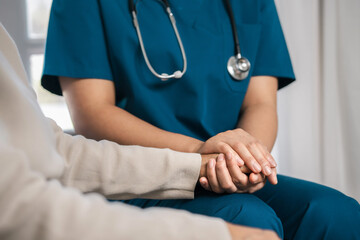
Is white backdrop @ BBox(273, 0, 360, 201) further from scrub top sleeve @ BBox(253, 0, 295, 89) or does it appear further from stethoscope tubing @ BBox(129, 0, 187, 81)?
stethoscope tubing @ BBox(129, 0, 187, 81)

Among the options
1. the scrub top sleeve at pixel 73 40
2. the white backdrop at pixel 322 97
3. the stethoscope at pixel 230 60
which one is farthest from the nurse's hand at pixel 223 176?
the white backdrop at pixel 322 97

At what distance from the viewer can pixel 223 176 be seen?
24.6 inches

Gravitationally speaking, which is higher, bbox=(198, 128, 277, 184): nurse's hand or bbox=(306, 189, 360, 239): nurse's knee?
bbox=(198, 128, 277, 184): nurse's hand

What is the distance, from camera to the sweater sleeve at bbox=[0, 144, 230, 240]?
11.8 inches

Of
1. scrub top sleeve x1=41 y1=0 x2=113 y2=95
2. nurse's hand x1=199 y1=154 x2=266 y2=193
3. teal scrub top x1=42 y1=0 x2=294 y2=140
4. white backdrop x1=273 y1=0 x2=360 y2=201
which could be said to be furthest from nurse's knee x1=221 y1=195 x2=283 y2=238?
white backdrop x1=273 y1=0 x2=360 y2=201

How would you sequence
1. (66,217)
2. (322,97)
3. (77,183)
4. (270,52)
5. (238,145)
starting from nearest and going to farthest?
(66,217) < (77,183) < (238,145) < (270,52) < (322,97)

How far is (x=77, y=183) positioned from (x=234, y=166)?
0.27m

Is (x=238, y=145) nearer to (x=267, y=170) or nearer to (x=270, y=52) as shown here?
(x=267, y=170)

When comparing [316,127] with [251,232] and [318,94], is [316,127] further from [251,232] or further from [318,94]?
[251,232]

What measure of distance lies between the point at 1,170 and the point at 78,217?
0.08 m

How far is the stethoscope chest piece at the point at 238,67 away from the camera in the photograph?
894 millimetres

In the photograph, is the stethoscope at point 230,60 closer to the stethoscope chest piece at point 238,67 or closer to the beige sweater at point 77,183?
the stethoscope chest piece at point 238,67

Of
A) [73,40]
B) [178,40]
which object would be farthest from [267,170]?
[73,40]

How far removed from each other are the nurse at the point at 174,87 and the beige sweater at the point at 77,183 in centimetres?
12
